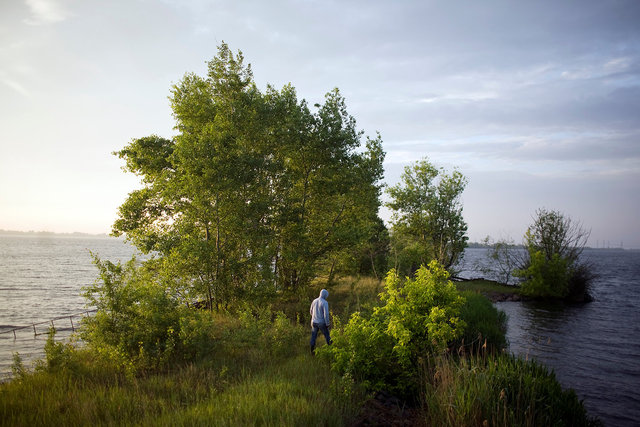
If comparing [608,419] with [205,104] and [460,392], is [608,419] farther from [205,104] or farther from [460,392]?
[205,104]

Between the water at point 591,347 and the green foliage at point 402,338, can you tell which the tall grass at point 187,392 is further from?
the water at point 591,347

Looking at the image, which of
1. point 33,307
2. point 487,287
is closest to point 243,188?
point 33,307

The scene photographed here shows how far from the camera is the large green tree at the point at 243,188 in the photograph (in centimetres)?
1789

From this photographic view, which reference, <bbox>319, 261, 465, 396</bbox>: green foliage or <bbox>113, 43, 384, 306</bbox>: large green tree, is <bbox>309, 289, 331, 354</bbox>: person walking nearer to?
<bbox>319, 261, 465, 396</bbox>: green foliage

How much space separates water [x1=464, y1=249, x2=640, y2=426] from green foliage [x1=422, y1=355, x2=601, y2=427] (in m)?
1.32

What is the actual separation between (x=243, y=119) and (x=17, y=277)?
200 feet

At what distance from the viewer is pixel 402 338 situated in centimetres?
938

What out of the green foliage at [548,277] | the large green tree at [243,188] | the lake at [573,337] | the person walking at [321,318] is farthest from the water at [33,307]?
the green foliage at [548,277]

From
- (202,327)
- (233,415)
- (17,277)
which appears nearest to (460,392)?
(233,415)

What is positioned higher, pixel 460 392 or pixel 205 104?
pixel 205 104

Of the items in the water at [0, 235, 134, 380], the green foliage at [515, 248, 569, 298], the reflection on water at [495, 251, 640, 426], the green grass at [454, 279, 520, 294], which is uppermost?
the green foliage at [515, 248, 569, 298]

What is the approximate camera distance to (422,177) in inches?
1740

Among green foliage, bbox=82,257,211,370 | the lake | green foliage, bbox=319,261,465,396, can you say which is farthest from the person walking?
the lake

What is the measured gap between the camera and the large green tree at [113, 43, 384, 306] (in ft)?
58.7
